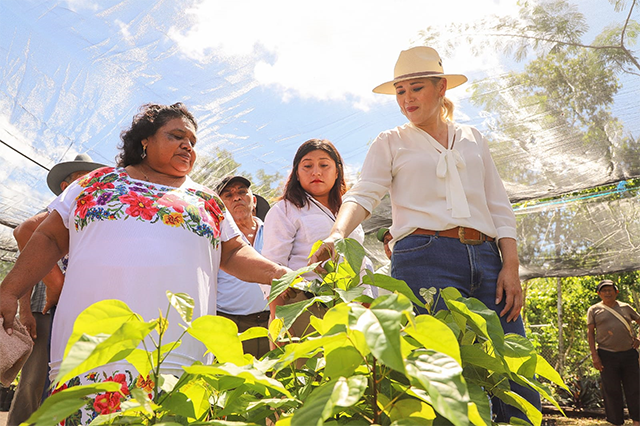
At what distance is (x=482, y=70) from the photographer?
4582mm

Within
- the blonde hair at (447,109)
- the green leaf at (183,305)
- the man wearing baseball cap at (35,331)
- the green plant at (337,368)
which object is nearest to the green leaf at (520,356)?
the green plant at (337,368)

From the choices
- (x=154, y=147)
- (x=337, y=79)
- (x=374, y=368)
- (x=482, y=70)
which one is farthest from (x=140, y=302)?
(x=482, y=70)

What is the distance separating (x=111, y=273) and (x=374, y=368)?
→ 1.43 metres

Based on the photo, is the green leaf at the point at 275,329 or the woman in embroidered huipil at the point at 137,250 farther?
the woman in embroidered huipil at the point at 137,250

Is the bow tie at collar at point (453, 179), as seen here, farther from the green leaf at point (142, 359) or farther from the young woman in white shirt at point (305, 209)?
the green leaf at point (142, 359)

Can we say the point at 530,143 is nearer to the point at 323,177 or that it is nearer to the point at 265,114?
the point at 265,114

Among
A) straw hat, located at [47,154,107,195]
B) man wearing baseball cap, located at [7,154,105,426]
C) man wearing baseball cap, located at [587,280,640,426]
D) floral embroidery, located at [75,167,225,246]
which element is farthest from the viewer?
man wearing baseball cap, located at [587,280,640,426]

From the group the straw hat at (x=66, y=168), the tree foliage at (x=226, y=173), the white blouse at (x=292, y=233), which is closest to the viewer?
the white blouse at (x=292, y=233)

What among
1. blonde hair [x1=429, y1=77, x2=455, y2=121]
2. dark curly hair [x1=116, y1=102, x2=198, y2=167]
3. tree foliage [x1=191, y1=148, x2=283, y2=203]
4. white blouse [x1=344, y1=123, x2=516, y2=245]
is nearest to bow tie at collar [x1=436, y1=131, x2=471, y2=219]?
white blouse [x1=344, y1=123, x2=516, y2=245]

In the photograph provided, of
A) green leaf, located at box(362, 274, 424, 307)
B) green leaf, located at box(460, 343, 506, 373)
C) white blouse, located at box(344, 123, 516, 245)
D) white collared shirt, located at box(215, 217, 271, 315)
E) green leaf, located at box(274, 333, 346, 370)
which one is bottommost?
white collared shirt, located at box(215, 217, 271, 315)

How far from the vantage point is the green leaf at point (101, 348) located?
1.59ft

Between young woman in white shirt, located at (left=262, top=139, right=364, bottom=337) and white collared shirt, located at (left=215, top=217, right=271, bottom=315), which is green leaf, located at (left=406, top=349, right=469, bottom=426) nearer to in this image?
young woman in white shirt, located at (left=262, top=139, right=364, bottom=337)

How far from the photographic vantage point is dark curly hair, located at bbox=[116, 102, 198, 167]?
2.30m

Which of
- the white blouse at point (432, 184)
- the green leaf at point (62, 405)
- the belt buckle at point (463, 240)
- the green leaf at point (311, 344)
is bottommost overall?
the green leaf at point (62, 405)
